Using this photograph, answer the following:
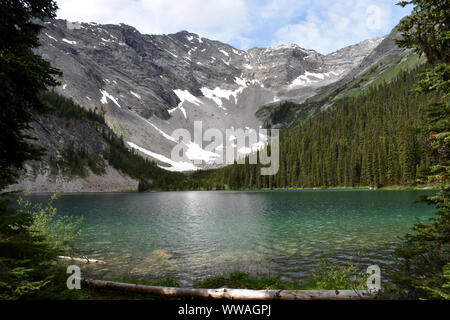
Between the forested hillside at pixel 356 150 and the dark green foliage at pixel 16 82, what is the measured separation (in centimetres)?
11464

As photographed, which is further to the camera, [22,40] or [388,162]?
[388,162]

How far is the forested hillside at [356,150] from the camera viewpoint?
4227 inches

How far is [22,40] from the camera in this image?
9.27m

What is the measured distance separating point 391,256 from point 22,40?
2255cm

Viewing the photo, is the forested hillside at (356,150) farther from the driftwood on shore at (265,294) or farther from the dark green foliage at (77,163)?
the driftwood on shore at (265,294)

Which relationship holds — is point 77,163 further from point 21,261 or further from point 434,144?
point 434,144

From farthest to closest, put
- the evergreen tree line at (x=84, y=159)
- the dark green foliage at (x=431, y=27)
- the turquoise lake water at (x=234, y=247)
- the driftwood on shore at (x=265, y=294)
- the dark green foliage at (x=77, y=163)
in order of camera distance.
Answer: the evergreen tree line at (x=84, y=159) → the dark green foliage at (x=77, y=163) → the turquoise lake water at (x=234, y=247) → the dark green foliage at (x=431, y=27) → the driftwood on shore at (x=265, y=294)

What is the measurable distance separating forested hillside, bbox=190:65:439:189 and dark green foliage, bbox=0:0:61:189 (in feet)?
376

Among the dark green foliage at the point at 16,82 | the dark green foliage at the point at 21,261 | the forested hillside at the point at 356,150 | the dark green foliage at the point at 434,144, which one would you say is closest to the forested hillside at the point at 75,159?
the forested hillside at the point at 356,150

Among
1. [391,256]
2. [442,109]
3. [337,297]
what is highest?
[442,109]

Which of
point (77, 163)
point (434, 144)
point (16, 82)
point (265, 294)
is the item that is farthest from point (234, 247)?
point (77, 163)
